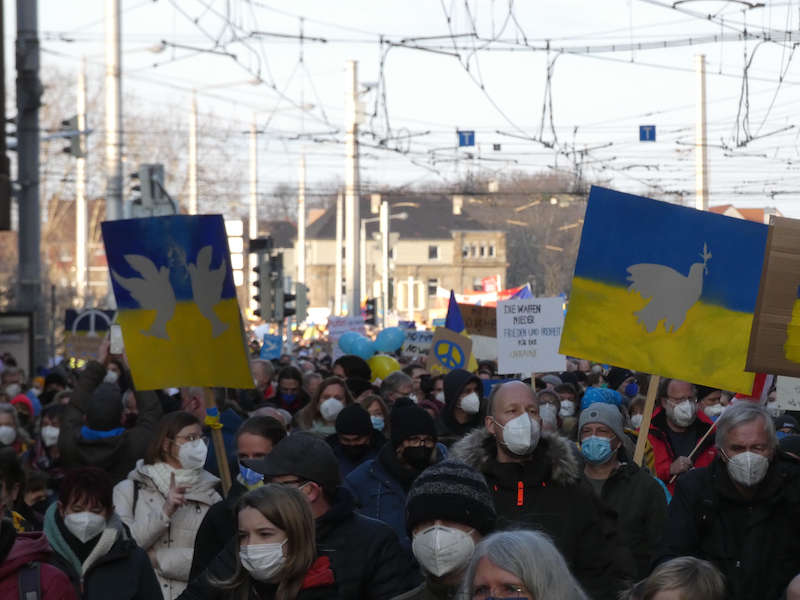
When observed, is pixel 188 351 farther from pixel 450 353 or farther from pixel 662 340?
pixel 450 353

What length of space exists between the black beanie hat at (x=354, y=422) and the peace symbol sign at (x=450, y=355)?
337 inches

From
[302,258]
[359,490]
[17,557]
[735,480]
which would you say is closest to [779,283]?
[735,480]

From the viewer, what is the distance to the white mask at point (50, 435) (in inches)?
481

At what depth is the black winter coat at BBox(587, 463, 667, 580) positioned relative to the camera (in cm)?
668

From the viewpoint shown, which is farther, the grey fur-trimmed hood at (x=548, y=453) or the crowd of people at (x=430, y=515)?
the grey fur-trimmed hood at (x=548, y=453)

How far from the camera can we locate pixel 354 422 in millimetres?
7961

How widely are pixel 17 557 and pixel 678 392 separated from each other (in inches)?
202

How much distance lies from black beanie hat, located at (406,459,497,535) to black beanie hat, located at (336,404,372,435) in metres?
3.12

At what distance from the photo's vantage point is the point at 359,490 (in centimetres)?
698

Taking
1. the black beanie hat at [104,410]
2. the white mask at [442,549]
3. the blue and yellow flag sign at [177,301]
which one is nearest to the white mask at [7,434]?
the black beanie hat at [104,410]

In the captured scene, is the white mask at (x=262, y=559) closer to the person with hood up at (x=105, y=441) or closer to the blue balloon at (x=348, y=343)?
the person with hood up at (x=105, y=441)

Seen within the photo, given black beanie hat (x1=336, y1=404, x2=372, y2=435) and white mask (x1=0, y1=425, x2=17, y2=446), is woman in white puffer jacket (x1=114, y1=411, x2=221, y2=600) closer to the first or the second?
black beanie hat (x1=336, y1=404, x2=372, y2=435)

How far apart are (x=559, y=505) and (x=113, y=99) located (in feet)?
70.8

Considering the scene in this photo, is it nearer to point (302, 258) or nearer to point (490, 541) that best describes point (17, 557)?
point (490, 541)
